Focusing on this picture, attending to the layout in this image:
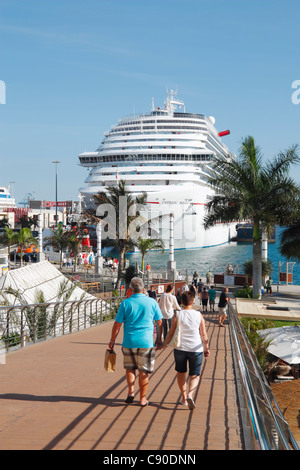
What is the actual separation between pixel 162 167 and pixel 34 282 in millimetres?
53238

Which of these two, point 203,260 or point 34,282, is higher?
point 203,260

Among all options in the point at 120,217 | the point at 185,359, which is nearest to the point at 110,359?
the point at 185,359

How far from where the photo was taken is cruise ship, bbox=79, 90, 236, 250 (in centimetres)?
6706

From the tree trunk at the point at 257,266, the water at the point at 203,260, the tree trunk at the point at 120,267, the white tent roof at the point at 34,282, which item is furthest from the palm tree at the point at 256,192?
the water at the point at 203,260

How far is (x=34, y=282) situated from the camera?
51.9ft

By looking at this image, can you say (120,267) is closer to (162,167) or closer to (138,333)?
(138,333)

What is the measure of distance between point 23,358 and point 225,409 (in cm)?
440

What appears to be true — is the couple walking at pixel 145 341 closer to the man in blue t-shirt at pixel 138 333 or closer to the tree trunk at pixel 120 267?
the man in blue t-shirt at pixel 138 333

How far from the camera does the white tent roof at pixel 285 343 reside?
46.2 ft

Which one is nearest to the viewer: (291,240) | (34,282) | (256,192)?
(34,282)

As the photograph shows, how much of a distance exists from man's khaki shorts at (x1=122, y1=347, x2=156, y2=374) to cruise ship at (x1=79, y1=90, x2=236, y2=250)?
187 feet

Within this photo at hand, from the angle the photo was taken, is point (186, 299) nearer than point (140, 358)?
No

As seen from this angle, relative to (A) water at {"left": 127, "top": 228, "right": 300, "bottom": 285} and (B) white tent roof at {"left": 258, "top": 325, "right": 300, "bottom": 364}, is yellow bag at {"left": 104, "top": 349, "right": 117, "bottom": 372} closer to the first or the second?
(B) white tent roof at {"left": 258, "top": 325, "right": 300, "bottom": 364}
